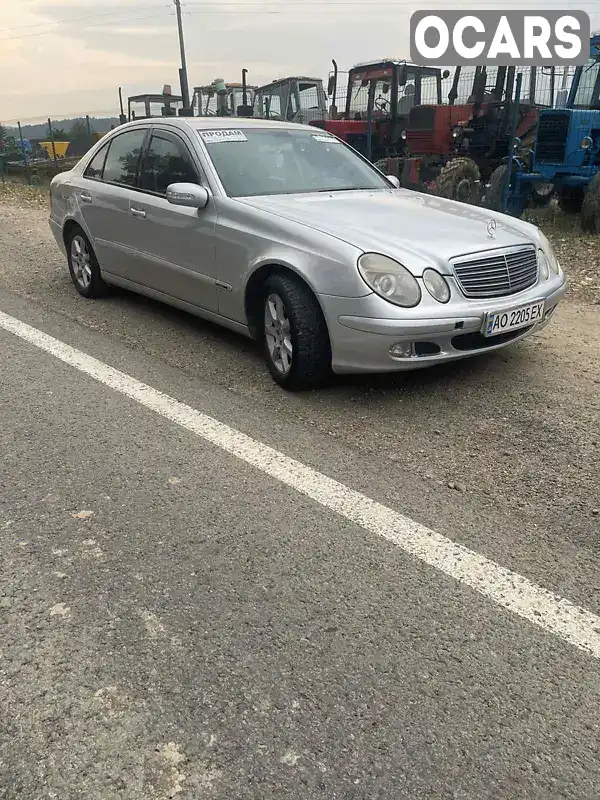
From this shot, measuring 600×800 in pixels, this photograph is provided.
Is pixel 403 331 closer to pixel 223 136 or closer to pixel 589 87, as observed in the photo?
pixel 223 136

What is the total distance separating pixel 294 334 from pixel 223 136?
6.25 feet

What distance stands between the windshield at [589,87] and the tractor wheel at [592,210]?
8.29 feet

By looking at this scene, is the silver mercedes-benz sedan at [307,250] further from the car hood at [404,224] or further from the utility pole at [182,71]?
the utility pole at [182,71]

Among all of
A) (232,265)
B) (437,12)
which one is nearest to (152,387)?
(232,265)

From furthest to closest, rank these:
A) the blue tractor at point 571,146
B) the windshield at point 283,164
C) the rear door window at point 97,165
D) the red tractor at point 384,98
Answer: the red tractor at point 384,98
the blue tractor at point 571,146
the rear door window at point 97,165
the windshield at point 283,164

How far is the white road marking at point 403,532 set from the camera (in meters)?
2.39

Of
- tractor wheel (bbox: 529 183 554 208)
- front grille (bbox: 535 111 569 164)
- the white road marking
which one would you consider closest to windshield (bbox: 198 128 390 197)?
the white road marking

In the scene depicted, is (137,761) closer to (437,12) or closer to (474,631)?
(474,631)

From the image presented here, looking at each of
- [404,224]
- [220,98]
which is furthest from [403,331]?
[220,98]

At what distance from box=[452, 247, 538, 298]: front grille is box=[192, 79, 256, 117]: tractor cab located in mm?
17462

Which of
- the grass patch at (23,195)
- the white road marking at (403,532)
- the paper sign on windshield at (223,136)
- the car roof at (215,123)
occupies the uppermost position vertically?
the car roof at (215,123)

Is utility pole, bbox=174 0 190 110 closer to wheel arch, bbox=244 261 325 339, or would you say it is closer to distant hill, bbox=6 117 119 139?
distant hill, bbox=6 117 119 139

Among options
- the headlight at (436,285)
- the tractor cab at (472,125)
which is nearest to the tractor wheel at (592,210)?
the tractor cab at (472,125)

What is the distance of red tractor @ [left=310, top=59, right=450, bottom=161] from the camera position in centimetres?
1450
